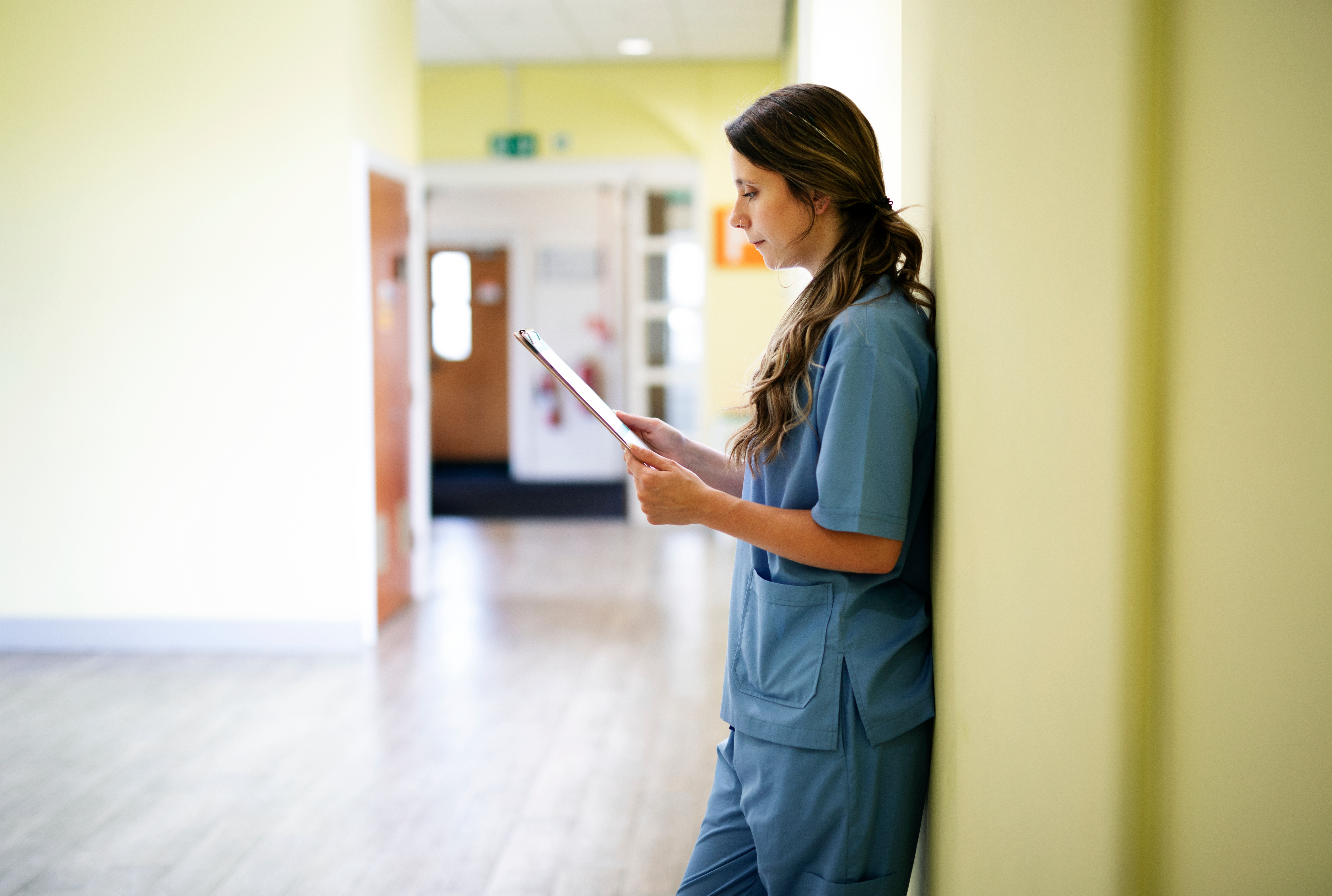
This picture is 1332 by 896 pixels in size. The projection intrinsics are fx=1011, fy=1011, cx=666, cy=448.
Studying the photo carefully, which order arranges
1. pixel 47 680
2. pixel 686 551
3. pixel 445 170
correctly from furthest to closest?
pixel 445 170
pixel 686 551
pixel 47 680

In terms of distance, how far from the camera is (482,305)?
10.5 m

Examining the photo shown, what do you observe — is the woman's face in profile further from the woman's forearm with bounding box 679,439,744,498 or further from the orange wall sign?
the orange wall sign

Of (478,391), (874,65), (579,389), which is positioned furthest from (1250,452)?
(478,391)

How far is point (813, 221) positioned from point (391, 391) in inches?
149

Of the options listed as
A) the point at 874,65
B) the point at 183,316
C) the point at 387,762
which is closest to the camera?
the point at 874,65

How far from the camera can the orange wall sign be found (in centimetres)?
718

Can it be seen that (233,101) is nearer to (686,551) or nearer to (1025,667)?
(686,551)

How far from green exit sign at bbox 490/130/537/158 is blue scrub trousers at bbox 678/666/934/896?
6738 mm

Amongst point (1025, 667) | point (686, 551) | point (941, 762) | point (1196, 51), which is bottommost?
point (686, 551)

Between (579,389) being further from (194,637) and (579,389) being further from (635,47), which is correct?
(635,47)

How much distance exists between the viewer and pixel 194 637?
4242 millimetres

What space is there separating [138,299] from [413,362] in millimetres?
1263

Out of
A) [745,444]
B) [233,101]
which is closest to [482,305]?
[233,101]

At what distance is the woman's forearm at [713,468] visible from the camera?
1.46 meters
